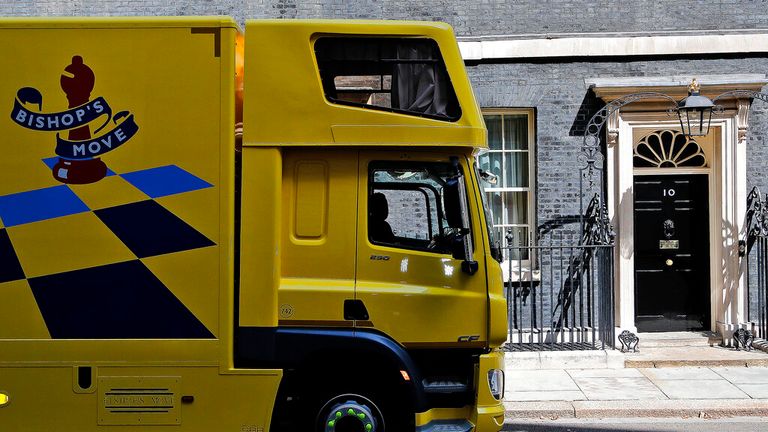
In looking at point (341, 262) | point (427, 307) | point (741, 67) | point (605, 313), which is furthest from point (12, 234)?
point (741, 67)

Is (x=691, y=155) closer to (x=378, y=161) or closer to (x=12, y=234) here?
(x=378, y=161)

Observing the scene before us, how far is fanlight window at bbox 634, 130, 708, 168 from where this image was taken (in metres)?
11.5

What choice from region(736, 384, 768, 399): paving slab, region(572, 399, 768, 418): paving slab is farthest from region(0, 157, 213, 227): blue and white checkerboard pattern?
region(736, 384, 768, 399): paving slab

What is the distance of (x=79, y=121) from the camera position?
19.4ft

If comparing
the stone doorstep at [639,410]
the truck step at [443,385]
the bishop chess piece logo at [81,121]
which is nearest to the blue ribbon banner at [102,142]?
the bishop chess piece logo at [81,121]

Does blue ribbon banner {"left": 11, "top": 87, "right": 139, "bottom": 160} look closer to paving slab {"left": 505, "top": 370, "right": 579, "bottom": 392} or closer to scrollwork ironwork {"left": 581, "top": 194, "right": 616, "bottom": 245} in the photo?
paving slab {"left": 505, "top": 370, "right": 579, "bottom": 392}

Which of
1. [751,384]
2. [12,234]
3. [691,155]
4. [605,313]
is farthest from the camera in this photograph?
[691,155]

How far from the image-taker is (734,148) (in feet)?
36.7

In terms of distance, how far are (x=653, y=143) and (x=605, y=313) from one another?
249 cm

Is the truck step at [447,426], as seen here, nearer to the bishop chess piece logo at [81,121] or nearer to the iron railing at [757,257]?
the bishop chess piece logo at [81,121]

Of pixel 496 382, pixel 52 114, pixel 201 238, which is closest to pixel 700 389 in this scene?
pixel 496 382

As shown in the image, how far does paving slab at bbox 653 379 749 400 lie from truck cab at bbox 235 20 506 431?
383 cm

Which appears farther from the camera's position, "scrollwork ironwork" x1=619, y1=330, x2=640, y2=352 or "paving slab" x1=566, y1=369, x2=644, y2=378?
"scrollwork ironwork" x1=619, y1=330, x2=640, y2=352

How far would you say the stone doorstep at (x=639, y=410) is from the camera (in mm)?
8602
